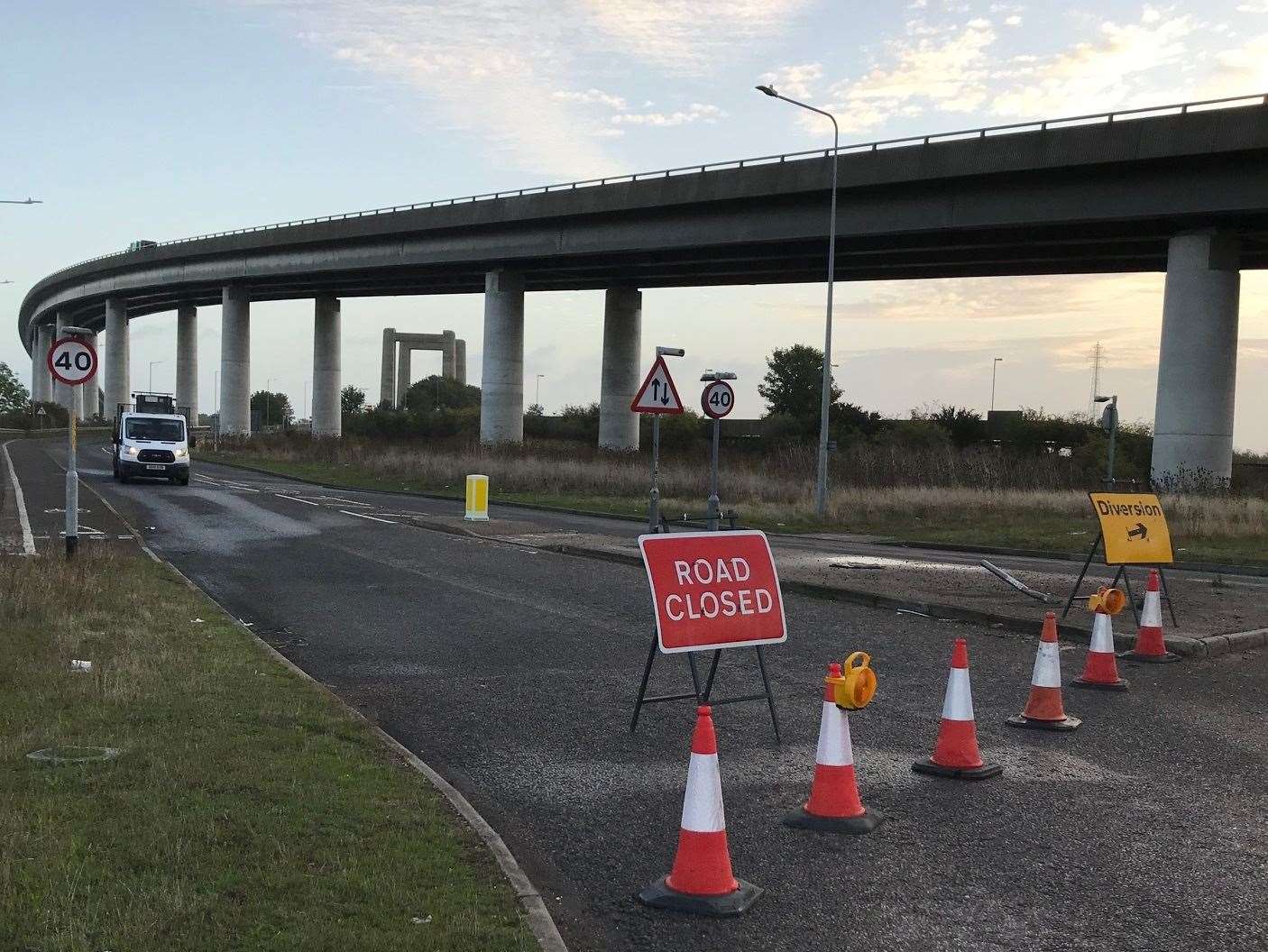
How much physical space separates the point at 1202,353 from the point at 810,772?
113 ft

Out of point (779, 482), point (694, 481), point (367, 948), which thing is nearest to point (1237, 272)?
point (779, 482)

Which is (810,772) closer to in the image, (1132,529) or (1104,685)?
(1104,685)

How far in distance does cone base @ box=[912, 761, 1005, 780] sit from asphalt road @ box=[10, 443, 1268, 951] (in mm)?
71

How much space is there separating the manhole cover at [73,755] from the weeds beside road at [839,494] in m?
19.6

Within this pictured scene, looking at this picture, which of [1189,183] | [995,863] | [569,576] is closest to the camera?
[995,863]

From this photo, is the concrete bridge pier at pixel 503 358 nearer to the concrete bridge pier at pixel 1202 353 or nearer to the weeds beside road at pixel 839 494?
the weeds beside road at pixel 839 494

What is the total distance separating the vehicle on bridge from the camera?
36.0 meters

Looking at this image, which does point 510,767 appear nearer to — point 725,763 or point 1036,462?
point 725,763

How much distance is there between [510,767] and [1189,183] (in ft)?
112

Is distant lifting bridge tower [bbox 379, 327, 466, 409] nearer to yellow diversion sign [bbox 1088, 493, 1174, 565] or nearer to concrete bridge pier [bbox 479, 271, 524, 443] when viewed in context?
concrete bridge pier [bbox 479, 271, 524, 443]

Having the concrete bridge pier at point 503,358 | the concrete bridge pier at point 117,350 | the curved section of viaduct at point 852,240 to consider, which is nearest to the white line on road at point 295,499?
the curved section of viaduct at point 852,240

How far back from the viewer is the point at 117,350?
96.6 meters

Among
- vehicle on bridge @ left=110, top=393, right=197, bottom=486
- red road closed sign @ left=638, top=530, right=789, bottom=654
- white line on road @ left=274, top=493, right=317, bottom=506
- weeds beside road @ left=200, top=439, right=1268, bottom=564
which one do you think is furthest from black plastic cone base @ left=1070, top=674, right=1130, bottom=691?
vehicle on bridge @ left=110, top=393, right=197, bottom=486

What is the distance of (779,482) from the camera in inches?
1507
